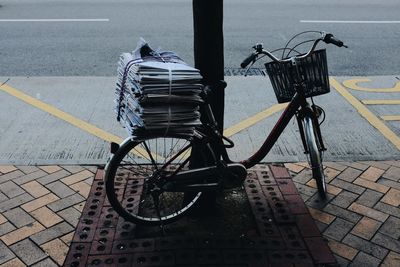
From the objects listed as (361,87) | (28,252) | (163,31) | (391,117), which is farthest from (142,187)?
(163,31)

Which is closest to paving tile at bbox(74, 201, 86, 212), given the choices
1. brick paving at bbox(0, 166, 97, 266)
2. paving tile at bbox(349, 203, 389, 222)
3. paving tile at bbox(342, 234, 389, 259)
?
brick paving at bbox(0, 166, 97, 266)

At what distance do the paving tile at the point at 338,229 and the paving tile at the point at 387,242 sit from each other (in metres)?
0.20

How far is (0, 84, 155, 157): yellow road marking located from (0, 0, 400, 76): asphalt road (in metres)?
0.91

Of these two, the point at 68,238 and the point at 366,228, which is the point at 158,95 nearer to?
the point at 68,238

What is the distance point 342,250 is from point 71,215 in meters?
2.00

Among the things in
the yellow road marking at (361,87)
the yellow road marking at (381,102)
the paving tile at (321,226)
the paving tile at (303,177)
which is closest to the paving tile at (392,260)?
the paving tile at (321,226)

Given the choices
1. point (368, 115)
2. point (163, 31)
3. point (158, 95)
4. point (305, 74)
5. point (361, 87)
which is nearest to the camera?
point (158, 95)

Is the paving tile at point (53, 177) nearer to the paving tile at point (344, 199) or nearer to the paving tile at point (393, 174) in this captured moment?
the paving tile at point (344, 199)

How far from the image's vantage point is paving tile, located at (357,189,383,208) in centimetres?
385

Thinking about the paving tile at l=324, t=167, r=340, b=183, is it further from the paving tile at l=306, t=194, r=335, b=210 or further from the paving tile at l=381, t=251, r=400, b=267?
the paving tile at l=381, t=251, r=400, b=267

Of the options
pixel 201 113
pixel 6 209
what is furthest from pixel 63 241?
pixel 201 113

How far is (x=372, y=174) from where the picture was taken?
4258mm

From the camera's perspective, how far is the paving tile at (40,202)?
377 cm

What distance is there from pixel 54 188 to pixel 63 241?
76 cm
